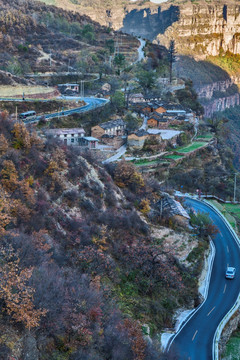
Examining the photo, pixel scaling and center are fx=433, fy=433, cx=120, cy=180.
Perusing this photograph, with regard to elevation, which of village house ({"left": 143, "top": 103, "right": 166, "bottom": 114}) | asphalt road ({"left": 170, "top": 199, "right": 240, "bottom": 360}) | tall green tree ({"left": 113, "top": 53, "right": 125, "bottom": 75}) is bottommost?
asphalt road ({"left": 170, "top": 199, "right": 240, "bottom": 360})

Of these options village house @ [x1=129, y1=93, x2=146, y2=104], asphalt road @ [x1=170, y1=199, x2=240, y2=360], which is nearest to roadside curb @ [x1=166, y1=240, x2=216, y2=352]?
asphalt road @ [x1=170, y1=199, x2=240, y2=360]

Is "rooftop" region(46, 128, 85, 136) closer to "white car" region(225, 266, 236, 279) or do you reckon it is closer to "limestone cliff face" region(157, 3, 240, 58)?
"white car" region(225, 266, 236, 279)

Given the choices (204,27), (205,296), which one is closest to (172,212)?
(205,296)

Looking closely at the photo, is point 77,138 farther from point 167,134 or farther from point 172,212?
point 167,134

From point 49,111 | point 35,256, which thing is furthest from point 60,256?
point 49,111

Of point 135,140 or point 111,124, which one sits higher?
point 111,124

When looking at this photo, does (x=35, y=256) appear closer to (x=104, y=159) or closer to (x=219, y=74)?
(x=104, y=159)

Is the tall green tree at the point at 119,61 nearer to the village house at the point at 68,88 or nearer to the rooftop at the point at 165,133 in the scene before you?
the village house at the point at 68,88
